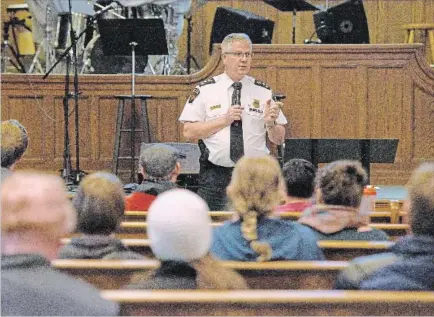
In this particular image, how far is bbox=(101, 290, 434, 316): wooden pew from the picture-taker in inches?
92.4

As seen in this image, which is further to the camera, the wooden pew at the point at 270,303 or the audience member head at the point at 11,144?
the audience member head at the point at 11,144

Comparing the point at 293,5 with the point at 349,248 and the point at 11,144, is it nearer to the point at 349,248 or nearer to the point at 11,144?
the point at 11,144

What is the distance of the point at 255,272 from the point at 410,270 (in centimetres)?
56

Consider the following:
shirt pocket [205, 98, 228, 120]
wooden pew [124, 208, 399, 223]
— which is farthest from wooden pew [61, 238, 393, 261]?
shirt pocket [205, 98, 228, 120]

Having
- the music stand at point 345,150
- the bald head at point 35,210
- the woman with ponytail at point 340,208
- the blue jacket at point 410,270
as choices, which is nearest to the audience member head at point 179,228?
the bald head at point 35,210

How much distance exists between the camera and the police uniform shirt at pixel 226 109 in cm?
569

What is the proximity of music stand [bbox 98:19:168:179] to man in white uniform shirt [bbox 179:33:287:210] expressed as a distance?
2296 millimetres

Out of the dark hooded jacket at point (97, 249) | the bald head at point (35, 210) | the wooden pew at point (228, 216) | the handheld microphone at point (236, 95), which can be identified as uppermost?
the handheld microphone at point (236, 95)

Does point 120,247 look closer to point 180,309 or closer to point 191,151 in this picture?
point 180,309

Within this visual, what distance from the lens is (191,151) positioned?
295 inches

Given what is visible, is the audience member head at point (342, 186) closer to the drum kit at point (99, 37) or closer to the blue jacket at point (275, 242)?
the blue jacket at point (275, 242)

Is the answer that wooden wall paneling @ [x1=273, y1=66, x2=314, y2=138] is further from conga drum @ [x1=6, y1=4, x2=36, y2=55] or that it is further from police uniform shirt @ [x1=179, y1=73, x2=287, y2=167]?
conga drum @ [x1=6, y1=4, x2=36, y2=55]

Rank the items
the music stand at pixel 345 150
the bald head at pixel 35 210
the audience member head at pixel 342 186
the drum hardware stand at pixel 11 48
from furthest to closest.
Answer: the drum hardware stand at pixel 11 48
the music stand at pixel 345 150
the audience member head at pixel 342 186
the bald head at pixel 35 210

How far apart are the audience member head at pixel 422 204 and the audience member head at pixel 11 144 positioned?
2.64m
